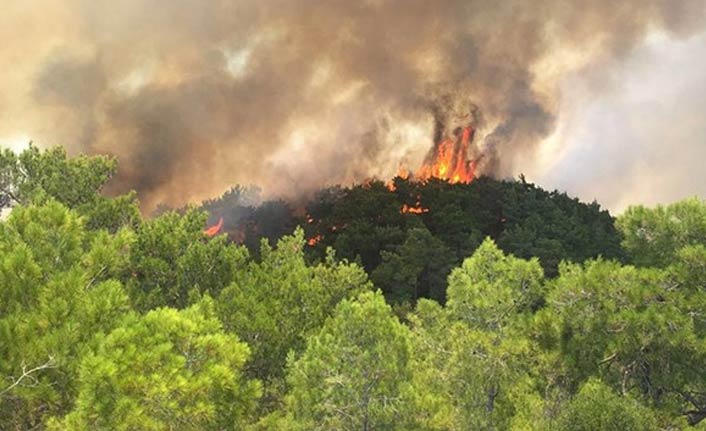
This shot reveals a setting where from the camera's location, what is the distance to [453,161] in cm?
11169

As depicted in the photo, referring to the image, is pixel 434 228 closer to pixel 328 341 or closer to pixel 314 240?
pixel 314 240

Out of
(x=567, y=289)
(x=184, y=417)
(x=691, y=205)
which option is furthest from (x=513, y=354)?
(x=184, y=417)

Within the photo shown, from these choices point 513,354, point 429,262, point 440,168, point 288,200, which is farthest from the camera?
point 440,168

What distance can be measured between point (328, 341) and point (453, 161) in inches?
3937

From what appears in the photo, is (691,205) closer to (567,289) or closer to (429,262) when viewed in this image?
(567,289)

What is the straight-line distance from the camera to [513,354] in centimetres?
1491

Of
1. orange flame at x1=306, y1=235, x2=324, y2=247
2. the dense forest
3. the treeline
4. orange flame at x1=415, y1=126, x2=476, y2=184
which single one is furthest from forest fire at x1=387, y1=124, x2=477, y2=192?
the dense forest

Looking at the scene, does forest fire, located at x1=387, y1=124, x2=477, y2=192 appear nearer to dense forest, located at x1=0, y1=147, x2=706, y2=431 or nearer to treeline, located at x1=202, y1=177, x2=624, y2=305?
treeline, located at x1=202, y1=177, x2=624, y2=305

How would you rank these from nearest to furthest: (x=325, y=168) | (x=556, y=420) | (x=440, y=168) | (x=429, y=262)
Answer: (x=556, y=420) → (x=429, y=262) → (x=325, y=168) → (x=440, y=168)

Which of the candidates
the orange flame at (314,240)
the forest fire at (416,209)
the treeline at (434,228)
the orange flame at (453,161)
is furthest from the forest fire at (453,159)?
the orange flame at (314,240)

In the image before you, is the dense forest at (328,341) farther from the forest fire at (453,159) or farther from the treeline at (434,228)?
the forest fire at (453,159)

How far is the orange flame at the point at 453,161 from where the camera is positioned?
360 ft

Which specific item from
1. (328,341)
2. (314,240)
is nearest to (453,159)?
(314,240)

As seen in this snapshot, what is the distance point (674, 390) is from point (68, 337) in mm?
11745
